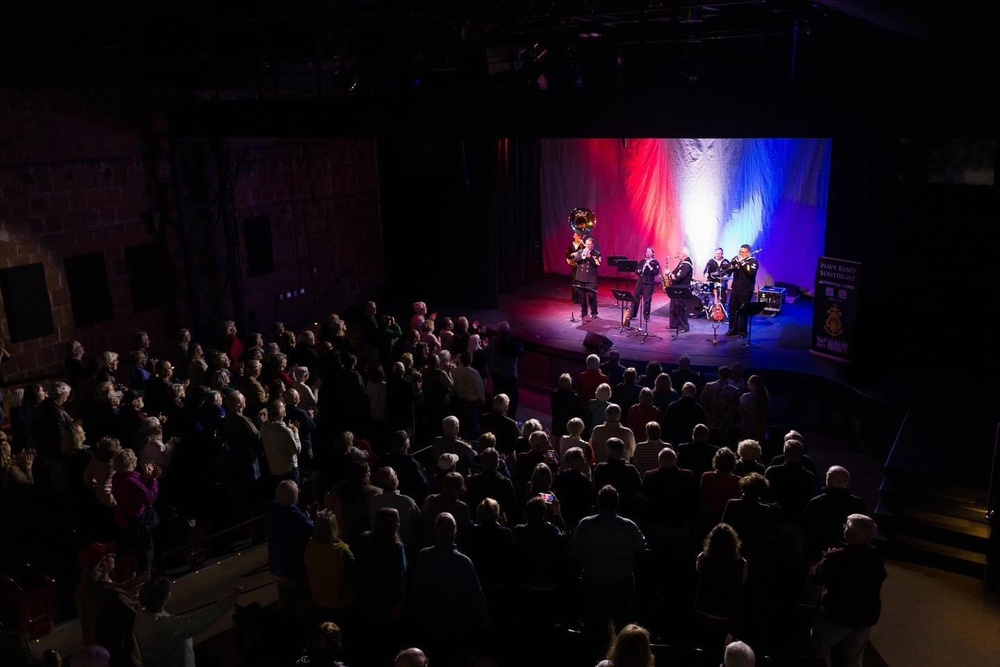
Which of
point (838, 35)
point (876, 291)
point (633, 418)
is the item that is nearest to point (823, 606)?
point (633, 418)

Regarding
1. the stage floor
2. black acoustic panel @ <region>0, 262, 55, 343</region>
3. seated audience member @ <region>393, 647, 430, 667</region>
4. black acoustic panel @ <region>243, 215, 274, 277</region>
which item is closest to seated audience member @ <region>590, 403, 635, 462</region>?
seated audience member @ <region>393, 647, 430, 667</region>

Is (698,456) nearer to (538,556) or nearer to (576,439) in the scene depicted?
(576,439)

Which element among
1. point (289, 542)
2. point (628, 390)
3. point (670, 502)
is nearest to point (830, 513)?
point (670, 502)

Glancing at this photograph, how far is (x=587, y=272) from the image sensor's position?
46.8ft

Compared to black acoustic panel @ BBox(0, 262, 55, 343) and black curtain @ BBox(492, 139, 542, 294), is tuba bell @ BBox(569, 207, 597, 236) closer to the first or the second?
black curtain @ BBox(492, 139, 542, 294)

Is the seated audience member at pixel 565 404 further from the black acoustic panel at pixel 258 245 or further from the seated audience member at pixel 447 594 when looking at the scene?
the black acoustic panel at pixel 258 245

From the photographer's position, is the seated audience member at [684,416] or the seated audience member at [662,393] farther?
the seated audience member at [662,393]

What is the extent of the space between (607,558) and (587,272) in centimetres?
948

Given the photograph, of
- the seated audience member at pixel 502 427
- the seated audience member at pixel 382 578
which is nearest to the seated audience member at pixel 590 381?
the seated audience member at pixel 502 427

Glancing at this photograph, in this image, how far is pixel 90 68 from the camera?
11.0m

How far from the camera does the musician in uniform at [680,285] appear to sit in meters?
13.3

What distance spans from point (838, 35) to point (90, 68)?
10.7 m

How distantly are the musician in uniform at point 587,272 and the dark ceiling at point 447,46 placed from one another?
292cm

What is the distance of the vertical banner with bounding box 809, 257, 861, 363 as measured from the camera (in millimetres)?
11398
